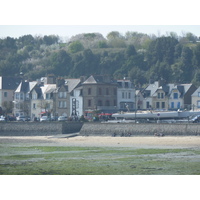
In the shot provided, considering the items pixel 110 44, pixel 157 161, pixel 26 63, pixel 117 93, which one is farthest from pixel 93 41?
pixel 157 161

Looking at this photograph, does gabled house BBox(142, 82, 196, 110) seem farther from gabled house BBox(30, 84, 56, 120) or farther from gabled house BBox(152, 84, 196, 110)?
gabled house BBox(30, 84, 56, 120)

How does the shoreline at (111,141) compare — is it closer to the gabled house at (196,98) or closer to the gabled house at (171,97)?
the gabled house at (196,98)

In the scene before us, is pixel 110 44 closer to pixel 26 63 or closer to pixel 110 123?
pixel 26 63

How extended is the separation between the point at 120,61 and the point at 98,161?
273 ft

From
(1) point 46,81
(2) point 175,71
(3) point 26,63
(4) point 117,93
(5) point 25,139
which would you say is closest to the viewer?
(5) point 25,139

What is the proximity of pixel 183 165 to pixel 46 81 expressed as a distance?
→ 6262 centimetres

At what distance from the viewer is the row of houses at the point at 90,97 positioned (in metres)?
93.5

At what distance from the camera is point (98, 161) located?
48.8m

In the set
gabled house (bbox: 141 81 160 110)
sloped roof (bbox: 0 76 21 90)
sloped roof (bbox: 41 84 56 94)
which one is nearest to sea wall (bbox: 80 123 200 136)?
gabled house (bbox: 141 81 160 110)

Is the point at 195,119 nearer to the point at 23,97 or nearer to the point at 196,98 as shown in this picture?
the point at 196,98

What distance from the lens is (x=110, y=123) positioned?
240ft

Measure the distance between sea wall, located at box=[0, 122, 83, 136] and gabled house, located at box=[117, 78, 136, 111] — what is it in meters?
18.3

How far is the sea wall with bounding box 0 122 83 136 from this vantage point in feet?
253

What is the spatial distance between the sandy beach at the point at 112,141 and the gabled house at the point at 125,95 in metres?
23.6
